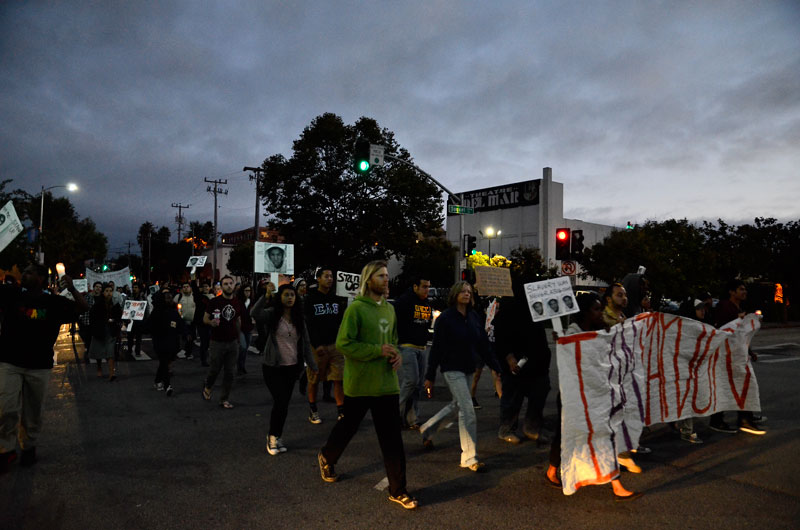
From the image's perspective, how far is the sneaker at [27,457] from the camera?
16.4 feet

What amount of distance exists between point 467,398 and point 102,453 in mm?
3698

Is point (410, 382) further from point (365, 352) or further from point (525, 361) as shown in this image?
point (365, 352)

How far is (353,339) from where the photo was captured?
423 cm

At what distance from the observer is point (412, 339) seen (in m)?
6.50

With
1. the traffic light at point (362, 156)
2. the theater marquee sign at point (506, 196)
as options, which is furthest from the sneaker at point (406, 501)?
the theater marquee sign at point (506, 196)

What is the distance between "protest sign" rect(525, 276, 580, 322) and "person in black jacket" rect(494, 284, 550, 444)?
1110 millimetres

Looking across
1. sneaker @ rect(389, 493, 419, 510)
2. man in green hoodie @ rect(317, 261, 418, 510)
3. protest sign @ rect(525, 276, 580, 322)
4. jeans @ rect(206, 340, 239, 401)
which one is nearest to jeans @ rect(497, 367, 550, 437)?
protest sign @ rect(525, 276, 580, 322)

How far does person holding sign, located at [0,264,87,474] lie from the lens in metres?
4.91

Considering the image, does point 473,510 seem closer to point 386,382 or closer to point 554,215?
point 386,382

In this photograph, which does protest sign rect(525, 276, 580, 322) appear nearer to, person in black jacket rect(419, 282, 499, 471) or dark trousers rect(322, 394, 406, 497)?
person in black jacket rect(419, 282, 499, 471)

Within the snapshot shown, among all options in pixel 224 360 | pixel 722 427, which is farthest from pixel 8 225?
pixel 722 427

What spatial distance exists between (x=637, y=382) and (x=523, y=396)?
1.55 meters

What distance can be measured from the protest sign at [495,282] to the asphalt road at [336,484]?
2220 millimetres

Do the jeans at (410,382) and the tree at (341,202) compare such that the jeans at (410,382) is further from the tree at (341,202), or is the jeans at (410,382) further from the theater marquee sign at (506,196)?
the theater marquee sign at (506,196)
